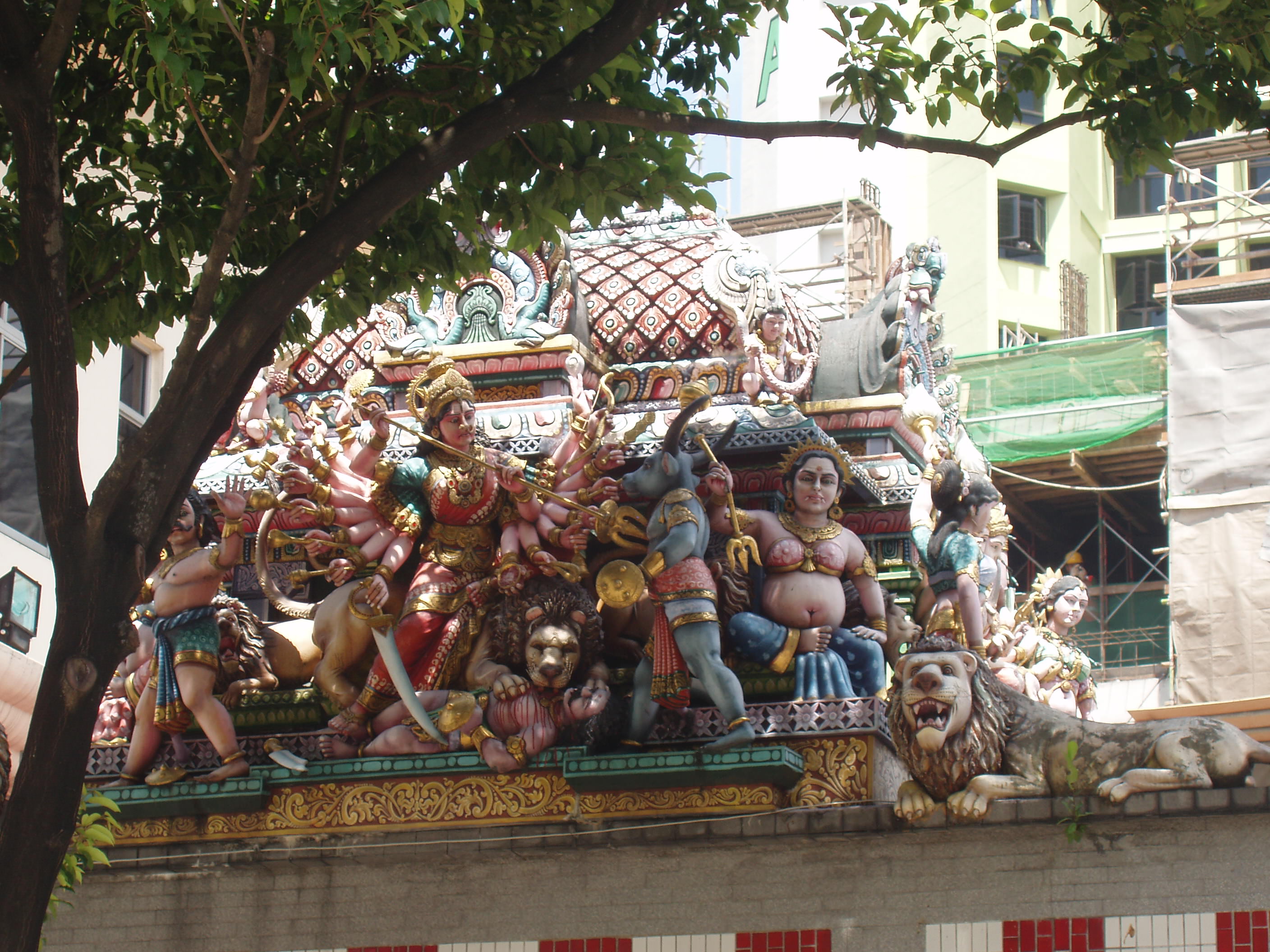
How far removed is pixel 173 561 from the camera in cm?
1211

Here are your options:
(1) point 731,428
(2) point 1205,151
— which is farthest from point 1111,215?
(1) point 731,428

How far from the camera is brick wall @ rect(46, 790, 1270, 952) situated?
32.4 ft

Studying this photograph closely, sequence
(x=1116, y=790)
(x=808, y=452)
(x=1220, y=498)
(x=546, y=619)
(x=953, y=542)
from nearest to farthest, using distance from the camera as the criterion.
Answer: (x=1116, y=790) → (x=546, y=619) → (x=808, y=452) → (x=953, y=542) → (x=1220, y=498)

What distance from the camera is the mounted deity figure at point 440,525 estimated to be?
1184cm

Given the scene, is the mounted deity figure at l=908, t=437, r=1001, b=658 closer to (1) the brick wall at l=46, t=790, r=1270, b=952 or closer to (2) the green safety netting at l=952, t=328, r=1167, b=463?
(1) the brick wall at l=46, t=790, r=1270, b=952

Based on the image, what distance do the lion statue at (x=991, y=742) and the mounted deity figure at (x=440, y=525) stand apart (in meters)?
2.88

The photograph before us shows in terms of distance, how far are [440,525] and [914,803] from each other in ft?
11.8

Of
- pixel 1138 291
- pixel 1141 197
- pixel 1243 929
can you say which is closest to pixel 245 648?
pixel 1243 929

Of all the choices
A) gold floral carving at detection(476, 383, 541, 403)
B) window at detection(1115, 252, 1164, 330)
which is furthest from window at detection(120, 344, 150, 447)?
window at detection(1115, 252, 1164, 330)

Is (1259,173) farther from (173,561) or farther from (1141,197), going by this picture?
(173,561)

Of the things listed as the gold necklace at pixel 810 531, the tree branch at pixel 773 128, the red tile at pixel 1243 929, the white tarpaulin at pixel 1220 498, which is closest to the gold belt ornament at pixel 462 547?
the gold necklace at pixel 810 531

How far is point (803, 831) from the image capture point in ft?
35.3

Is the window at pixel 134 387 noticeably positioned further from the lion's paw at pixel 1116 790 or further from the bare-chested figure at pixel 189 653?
the lion's paw at pixel 1116 790

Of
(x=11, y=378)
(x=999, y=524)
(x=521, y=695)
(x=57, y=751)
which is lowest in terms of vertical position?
(x=57, y=751)
